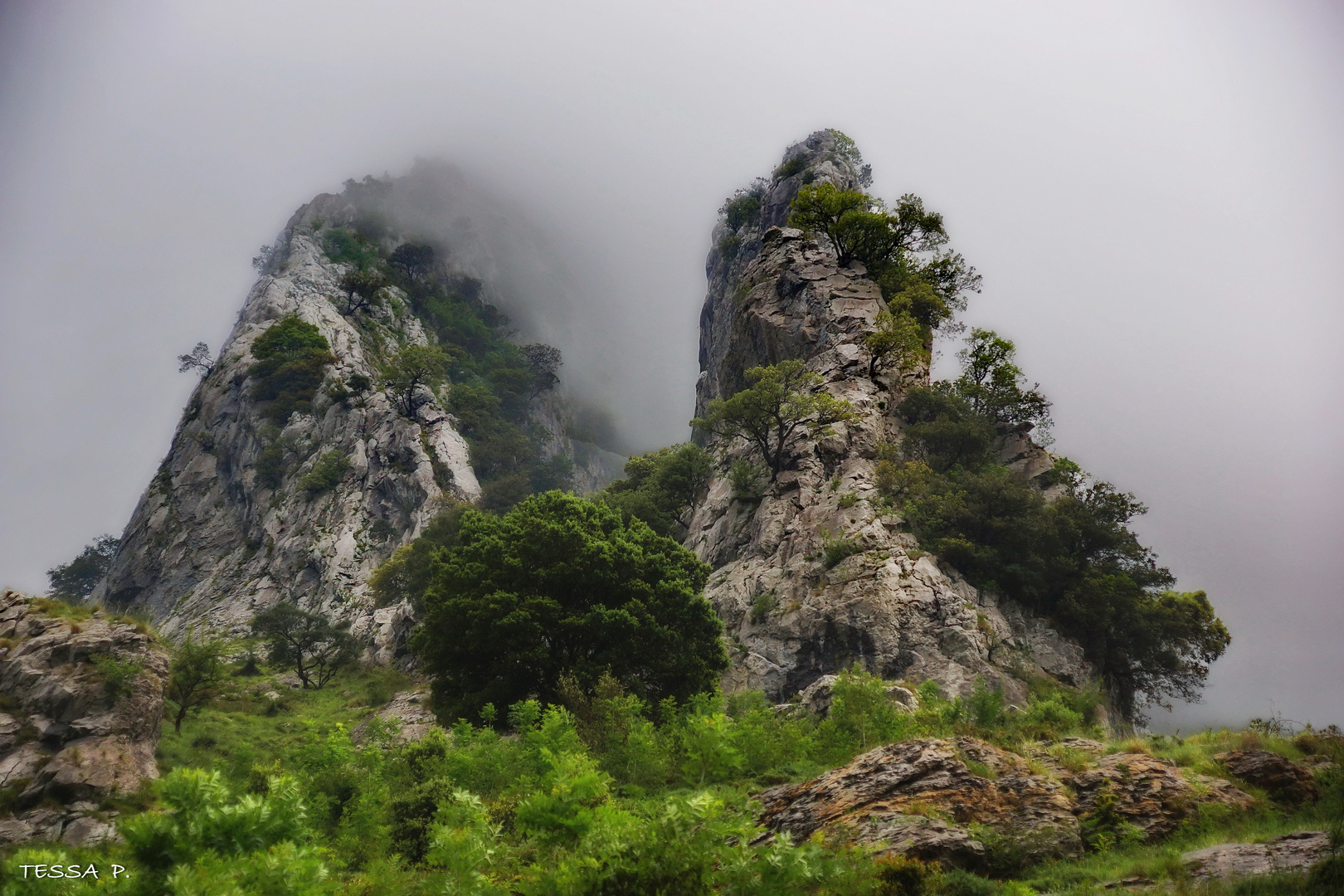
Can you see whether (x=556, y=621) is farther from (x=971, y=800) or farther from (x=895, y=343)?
(x=895, y=343)

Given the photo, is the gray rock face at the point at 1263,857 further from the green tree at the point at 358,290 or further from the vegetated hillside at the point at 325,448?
the green tree at the point at 358,290

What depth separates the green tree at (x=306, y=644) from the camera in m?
40.7

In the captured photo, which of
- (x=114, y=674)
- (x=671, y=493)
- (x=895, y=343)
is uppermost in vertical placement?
(x=895, y=343)

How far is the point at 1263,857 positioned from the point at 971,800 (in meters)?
3.19

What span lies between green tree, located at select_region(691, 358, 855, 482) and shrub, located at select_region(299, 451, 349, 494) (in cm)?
4003

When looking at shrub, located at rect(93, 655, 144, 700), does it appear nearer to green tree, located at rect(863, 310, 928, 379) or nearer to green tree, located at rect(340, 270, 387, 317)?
green tree, located at rect(863, 310, 928, 379)

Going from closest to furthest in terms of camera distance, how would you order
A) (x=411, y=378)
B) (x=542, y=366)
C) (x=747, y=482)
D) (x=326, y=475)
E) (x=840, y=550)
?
(x=840, y=550) < (x=747, y=482) < (x=326, y=475) < (x=411, y=378) < (x=542, y=366)

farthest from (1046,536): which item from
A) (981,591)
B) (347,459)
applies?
(347,459)

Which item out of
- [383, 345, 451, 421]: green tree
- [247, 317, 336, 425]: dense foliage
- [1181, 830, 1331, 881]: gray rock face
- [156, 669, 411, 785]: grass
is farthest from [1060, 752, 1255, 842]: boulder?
[247, 317, 336, 425]: dense foliage

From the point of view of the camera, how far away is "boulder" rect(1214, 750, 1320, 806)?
930 centimetres

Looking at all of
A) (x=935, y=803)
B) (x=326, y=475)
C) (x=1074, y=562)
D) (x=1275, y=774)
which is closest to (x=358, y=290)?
(x=326, y=475)

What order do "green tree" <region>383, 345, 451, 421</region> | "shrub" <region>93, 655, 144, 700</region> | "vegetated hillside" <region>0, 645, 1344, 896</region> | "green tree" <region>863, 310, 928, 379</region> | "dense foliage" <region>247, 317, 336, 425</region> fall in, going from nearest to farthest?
"vegetated hillside" <region>0, 645, 1344, 896</region> < "shrub" <region>93, 655, 144, 700</region> < "green tree" <region>863, 310, 928, 379</region> < "green tree" <region>383, 345, 451, 421</region> < "dense foliage" <region>247, 317, 336, 425</region>

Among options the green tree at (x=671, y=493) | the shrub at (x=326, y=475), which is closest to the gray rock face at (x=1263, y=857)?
the green tree at (x=671, y=493)

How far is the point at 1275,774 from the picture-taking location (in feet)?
31.9
